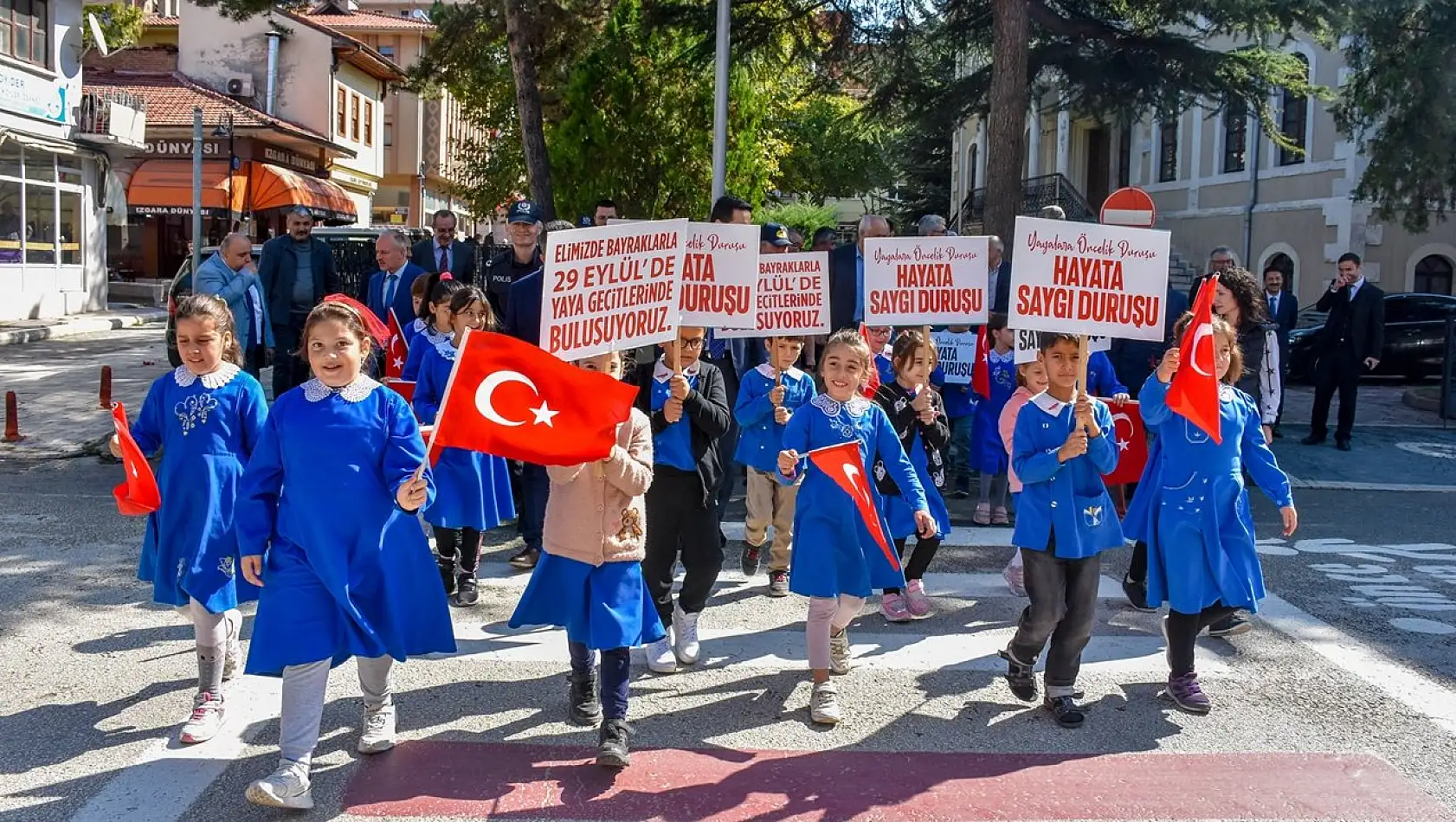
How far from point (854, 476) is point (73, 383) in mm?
14089

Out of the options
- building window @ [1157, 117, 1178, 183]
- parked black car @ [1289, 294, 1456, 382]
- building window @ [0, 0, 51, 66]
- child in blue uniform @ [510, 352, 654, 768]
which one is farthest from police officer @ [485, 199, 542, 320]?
building window @ [1157, 117, 1178, 183]

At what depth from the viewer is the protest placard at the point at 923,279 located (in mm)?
7000

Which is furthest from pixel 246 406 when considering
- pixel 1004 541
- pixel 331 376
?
pixel 1004 541

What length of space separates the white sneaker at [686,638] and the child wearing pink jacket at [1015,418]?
148 cm

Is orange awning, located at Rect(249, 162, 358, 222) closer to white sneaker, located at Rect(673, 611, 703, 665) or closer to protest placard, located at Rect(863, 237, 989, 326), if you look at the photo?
protest placard, located at Rect(863, 237, 989, 326)

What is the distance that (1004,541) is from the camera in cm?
869

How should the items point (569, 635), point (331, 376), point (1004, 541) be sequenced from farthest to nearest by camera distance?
point (1004, 541)
point (569, 635)
point (331, 376)

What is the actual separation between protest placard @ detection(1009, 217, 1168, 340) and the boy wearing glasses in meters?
1.38

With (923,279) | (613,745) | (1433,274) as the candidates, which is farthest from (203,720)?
(1433,274)

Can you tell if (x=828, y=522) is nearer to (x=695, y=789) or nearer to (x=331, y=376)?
(x=695, y=789)

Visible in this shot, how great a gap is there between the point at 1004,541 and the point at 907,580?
203cm

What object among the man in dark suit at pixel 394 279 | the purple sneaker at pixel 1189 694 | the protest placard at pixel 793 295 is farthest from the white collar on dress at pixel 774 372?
the man in dark suit at pixel 394 279

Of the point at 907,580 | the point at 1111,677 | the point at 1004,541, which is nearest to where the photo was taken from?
the point at 1111,677

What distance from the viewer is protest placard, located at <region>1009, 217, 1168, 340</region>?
5.55 meters
